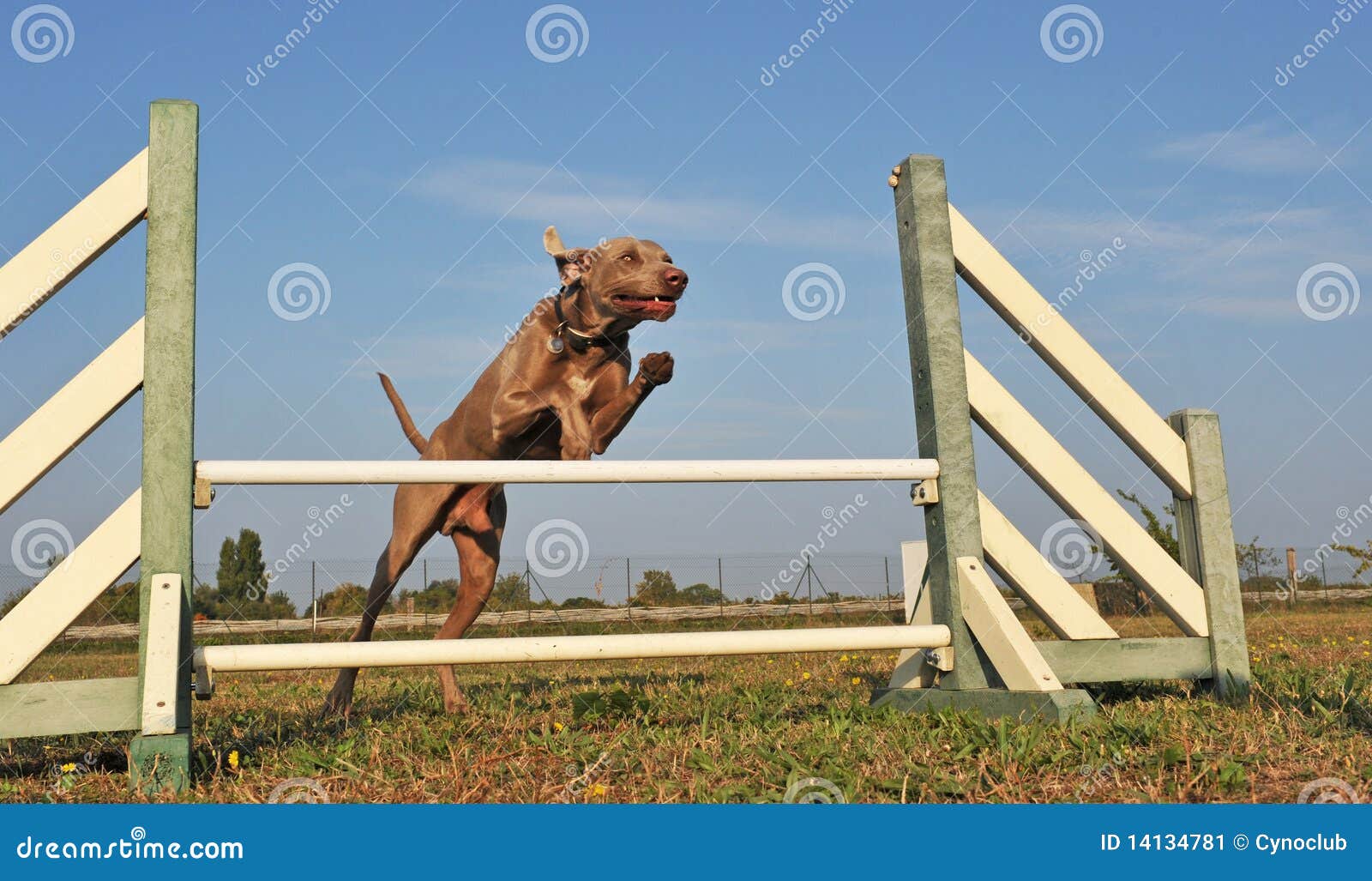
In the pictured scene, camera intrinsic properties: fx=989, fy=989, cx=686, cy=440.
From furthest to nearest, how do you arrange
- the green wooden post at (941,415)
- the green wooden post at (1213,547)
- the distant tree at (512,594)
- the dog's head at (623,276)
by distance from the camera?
the distant tree at (512,594) → the dog's head at (623,276) → the green wooden post at (1213,547) → the green wooden post at (941,415)

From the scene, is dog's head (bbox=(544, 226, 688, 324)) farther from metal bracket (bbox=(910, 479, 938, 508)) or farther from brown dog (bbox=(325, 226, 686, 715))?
metal bracket (bbox=(910, 479, 938, 508))

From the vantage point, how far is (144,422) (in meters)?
2.48

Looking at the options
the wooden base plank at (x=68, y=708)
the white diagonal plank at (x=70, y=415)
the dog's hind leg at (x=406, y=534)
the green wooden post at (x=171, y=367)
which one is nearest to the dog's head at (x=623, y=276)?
the dog's hind leg at (x=406, y=534)

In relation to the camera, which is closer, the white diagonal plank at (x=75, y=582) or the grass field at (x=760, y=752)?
the grass field at (x=760, y=752)

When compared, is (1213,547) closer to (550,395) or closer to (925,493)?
(925,493)

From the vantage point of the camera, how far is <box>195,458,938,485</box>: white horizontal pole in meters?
2.49

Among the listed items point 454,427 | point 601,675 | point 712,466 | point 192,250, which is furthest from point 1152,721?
point 601,675

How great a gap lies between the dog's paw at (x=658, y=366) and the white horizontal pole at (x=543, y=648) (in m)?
1.01

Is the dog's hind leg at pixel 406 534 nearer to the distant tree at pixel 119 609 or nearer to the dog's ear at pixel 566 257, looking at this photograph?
the dog's ear at pixel 566 257

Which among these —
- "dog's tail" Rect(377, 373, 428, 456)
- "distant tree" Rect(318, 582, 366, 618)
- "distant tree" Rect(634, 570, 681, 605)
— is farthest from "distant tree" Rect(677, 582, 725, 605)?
"dog's tail" Rect(377, 373, 428, 456)

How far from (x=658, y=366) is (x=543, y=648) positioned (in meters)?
1.19

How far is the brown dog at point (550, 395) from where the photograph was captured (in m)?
3.63

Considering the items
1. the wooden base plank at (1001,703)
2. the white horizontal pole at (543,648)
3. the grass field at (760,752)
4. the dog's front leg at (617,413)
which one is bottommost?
the grass field at (760,752)

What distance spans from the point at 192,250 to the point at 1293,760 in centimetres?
287
